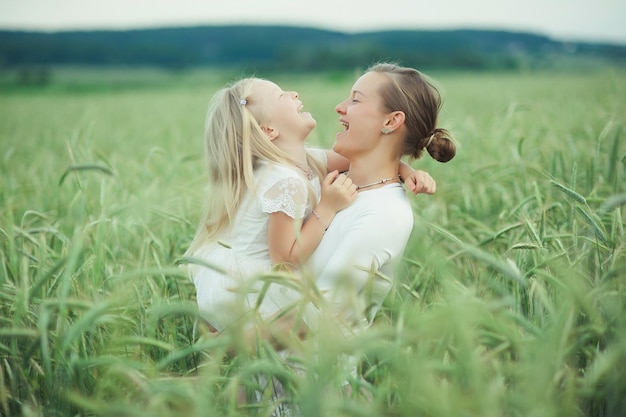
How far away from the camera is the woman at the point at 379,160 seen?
63.6 inches

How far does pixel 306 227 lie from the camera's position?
1.70 metres

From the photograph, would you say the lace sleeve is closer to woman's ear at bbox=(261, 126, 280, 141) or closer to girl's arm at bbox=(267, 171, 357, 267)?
girl's arm at bbox=(267, 171, 357, 267)

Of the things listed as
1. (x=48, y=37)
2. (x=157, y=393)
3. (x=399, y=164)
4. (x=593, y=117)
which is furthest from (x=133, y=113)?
(x=48, y=37)

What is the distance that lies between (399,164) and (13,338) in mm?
1316

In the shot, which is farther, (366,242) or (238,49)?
(238,49)

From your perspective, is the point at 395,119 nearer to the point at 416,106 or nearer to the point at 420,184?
the point at 416,106

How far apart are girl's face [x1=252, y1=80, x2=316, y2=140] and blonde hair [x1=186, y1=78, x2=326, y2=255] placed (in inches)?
0.6

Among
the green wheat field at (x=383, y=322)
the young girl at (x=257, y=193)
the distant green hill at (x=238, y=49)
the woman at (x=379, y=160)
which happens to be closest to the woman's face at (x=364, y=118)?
the woman at (x=379, y=160)

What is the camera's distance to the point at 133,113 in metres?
10.6

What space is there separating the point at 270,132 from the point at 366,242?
56cm

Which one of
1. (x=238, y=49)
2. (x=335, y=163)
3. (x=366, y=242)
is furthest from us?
(x=238, y=49)

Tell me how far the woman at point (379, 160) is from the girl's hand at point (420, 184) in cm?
5

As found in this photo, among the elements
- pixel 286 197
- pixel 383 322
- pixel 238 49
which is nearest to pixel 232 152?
pixel 286 197

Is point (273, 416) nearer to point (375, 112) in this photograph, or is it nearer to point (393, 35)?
point (375, 112)
